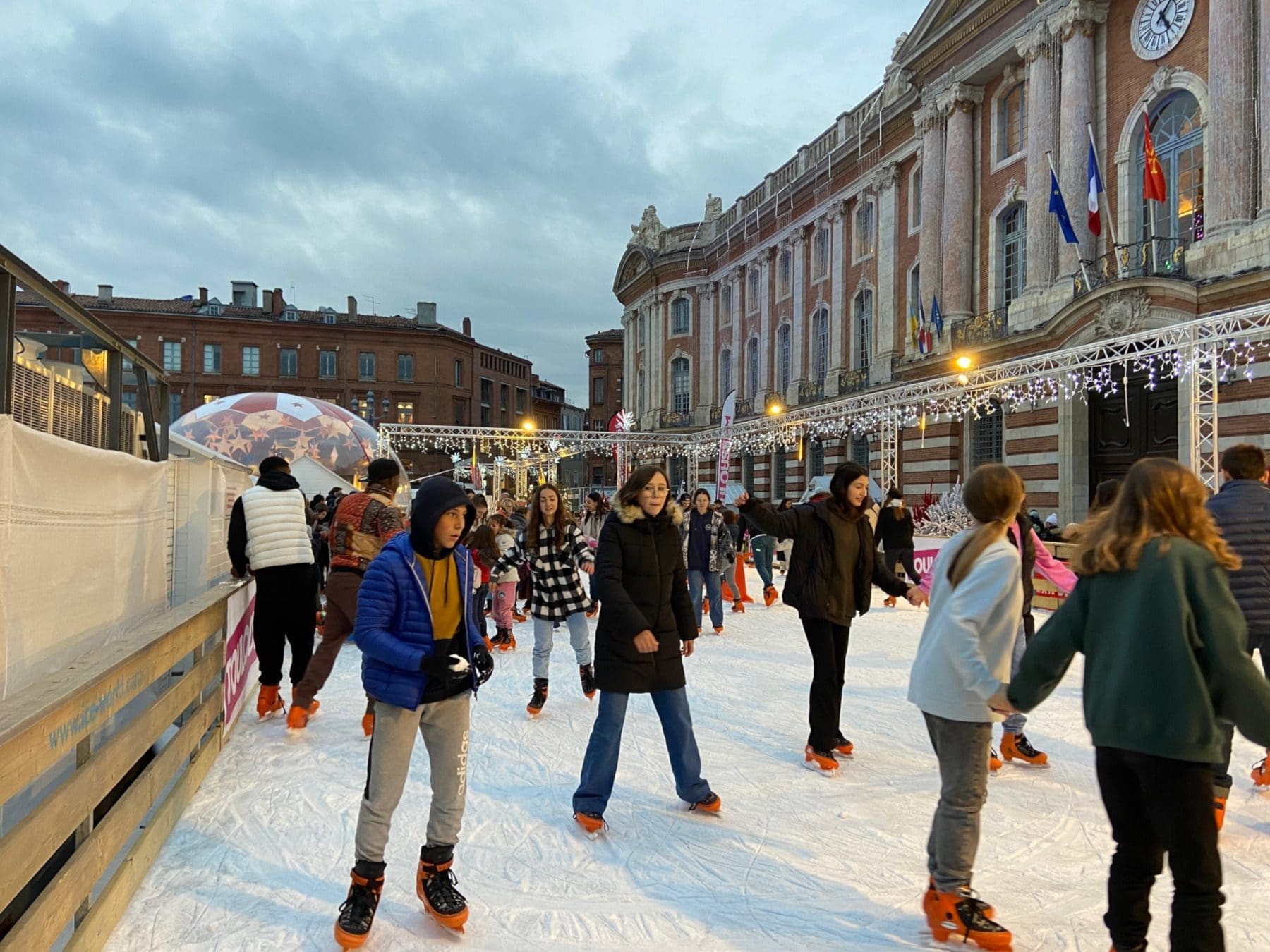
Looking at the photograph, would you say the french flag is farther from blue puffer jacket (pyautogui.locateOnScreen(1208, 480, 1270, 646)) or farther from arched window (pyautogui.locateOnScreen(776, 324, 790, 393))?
arched window (pyautogui.locateOnScreen(776, 324, 790, 393))

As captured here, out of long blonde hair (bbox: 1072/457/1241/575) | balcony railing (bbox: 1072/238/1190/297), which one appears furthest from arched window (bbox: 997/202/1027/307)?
long blonde hair (bbox: 1072/457/1241/575)

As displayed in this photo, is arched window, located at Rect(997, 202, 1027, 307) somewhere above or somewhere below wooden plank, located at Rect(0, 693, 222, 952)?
Answer: above

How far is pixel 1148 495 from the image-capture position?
96.1 inches

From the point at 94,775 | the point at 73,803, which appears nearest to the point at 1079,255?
the point at 94,775

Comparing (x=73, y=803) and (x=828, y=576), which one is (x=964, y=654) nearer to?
(x=828, y=576)

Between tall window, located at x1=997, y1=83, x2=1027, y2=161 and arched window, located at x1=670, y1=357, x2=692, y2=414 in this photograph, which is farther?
arched window, located at x1=670, y1=357, x2=692, y2=414

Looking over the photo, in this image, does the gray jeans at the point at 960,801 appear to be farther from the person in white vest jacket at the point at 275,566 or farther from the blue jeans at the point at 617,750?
the person in white vest jacket at the point at 275,566

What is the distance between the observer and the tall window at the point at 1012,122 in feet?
71.0

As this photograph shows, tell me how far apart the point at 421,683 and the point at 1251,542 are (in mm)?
3687

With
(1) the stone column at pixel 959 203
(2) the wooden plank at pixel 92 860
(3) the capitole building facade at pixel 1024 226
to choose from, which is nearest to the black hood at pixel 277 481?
(2) the wooden plank at pixel 92 860

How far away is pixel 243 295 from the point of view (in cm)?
5547

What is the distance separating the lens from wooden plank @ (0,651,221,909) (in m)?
2.12

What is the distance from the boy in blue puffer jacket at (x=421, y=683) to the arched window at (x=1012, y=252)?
70.7ft

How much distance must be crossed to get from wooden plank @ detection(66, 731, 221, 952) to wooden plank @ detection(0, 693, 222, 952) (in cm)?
7
